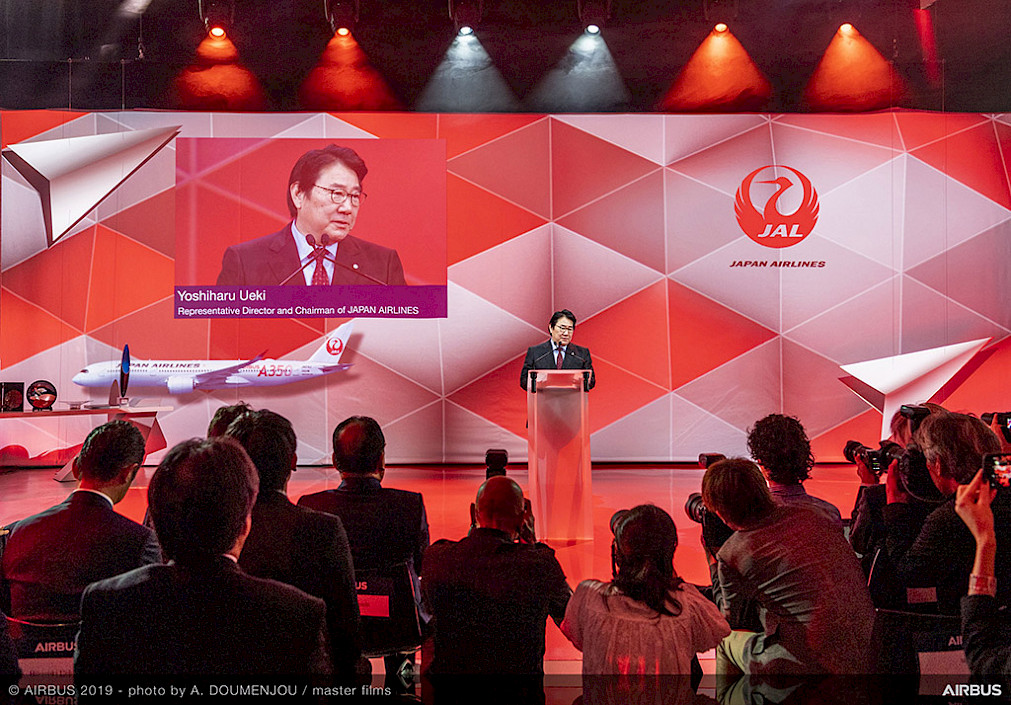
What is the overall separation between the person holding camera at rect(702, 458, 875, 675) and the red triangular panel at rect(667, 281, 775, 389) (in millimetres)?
5038

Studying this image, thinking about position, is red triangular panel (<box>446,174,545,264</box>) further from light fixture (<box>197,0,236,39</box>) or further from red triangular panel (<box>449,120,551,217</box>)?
light fixture (<box>197,0,236,39</box>)

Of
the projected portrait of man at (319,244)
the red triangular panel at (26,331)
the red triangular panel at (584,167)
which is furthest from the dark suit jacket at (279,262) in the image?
the red triangular panel at (584,167)

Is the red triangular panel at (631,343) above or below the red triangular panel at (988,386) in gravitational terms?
above

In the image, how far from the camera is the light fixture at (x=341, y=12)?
5836 millimetres

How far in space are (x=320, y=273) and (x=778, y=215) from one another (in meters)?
4.00

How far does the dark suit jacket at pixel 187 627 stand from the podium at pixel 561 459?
293cm

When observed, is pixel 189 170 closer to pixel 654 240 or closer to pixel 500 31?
pixel 500 31

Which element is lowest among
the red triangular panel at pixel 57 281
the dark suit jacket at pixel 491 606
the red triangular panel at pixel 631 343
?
the dark suit jacket at pixel 491 606

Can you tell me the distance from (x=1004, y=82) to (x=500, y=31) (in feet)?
13.1

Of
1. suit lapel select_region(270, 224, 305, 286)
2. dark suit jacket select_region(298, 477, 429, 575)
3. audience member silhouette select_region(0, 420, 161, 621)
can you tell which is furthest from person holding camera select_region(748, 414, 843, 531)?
suit lapel select_region(270, 224, 305, 286)

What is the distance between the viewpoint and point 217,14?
5773 millimetres

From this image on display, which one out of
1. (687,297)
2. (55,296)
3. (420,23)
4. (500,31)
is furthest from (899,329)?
(55,296)

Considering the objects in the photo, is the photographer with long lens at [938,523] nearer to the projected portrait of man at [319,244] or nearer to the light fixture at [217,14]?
the projected portrait of man at [319,244]

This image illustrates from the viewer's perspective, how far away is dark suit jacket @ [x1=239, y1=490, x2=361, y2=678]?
1.71m
